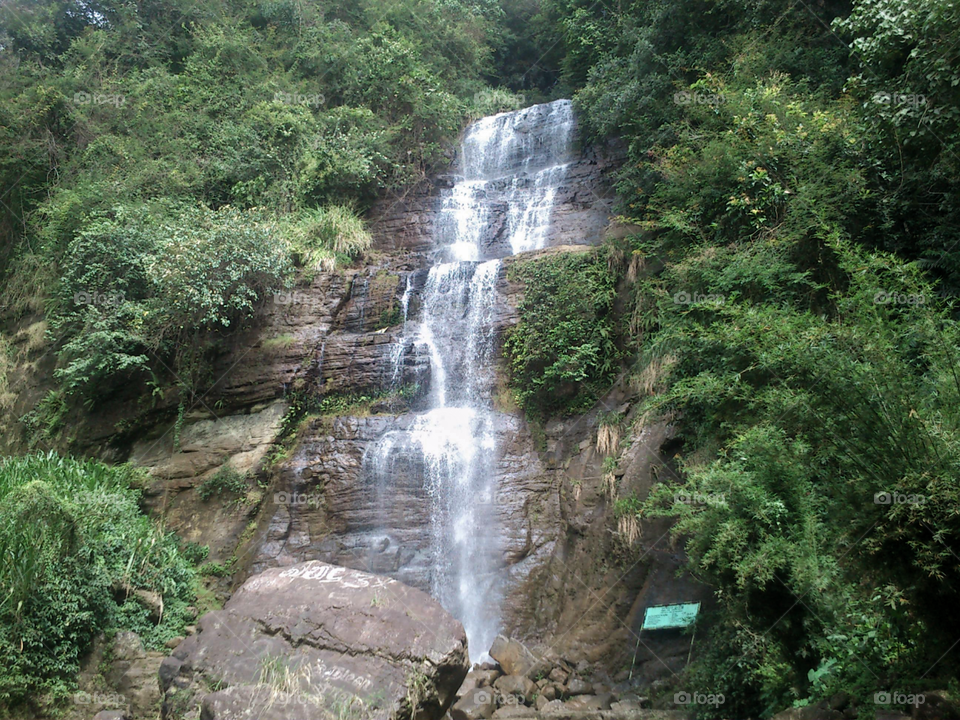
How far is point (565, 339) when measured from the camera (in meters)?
9.66

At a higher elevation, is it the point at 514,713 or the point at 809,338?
the point at 809,338

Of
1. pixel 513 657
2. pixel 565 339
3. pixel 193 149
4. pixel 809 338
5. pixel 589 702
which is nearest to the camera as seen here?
pixel 809 338

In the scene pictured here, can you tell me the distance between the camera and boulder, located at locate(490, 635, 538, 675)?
23.0 ft

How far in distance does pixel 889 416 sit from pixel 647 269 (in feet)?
19.2

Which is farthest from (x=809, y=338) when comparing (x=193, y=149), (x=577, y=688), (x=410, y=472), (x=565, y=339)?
(x=193, y=149)

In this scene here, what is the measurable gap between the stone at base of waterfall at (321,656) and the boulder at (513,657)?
1567 mm

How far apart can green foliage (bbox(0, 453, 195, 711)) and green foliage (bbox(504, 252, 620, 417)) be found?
564cm

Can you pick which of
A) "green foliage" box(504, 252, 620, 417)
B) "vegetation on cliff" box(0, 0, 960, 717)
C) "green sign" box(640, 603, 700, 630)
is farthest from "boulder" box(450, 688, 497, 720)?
"green foliage" box(504, 252, 620, 417)

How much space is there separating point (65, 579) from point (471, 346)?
6.51 m

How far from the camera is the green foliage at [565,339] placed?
9.41 meters

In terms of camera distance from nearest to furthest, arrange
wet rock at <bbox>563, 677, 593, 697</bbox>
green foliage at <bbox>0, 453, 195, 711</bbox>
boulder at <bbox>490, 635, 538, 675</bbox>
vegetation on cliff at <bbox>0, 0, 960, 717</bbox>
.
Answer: vegetation on cliff at <bbox>0, 0, 960, 717</bbox>, green foliage at <bbox>0, 453, 195, 711</bbox>, wet rock at <bbox>563, 677, 593, 697</bbox>, boulder at <bbox>490, 635, 538, 675</bbox>

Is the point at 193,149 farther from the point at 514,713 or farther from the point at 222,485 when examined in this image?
the point at 514,713

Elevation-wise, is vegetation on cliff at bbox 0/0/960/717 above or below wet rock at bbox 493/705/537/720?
above

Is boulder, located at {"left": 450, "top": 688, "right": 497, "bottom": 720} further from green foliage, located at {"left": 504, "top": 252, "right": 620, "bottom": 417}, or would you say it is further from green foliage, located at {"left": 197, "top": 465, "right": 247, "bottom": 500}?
green foliage, located at {"left": 197, "top": 465, "right": 247, "bottom": 500}
